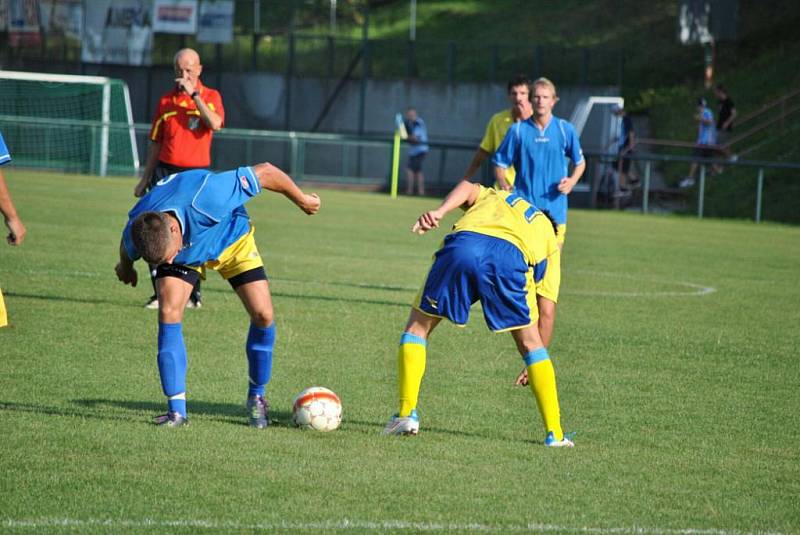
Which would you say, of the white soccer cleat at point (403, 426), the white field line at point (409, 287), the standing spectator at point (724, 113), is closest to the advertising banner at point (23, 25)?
the standing spectator at point (724, 113)

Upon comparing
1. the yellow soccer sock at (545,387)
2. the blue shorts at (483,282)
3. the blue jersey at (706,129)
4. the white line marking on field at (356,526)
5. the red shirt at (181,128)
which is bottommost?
the white line marking on field at (356,526)

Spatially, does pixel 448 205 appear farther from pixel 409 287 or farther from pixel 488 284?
pixel 409 287

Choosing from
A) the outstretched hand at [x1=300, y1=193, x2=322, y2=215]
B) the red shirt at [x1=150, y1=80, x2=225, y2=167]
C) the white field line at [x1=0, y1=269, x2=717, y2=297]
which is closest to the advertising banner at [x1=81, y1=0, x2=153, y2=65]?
the white field line at [x1=0, y1=269, x2=717, y2=297]

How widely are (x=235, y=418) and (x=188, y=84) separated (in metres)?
4.53

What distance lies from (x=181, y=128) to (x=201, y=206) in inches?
185

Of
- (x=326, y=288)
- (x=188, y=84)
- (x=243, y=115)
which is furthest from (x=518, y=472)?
(x=243, y=115)

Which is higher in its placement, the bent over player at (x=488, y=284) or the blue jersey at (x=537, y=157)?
the blue jersey at (x=537, y=157)

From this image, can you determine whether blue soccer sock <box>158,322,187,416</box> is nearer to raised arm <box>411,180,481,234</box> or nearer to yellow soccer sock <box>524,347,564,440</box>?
raised arm <box>411,180,481,234</box>

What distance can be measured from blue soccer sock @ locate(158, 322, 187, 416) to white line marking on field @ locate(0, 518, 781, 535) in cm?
161

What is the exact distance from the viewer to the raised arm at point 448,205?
20.0 feet

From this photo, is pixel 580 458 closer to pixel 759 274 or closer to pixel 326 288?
pixel 326 288

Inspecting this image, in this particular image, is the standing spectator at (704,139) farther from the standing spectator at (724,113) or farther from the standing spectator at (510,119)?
the standing spectator at (510,119)

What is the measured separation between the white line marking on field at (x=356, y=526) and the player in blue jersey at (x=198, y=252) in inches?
61.4

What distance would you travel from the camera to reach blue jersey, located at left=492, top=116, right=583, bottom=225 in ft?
30.5
